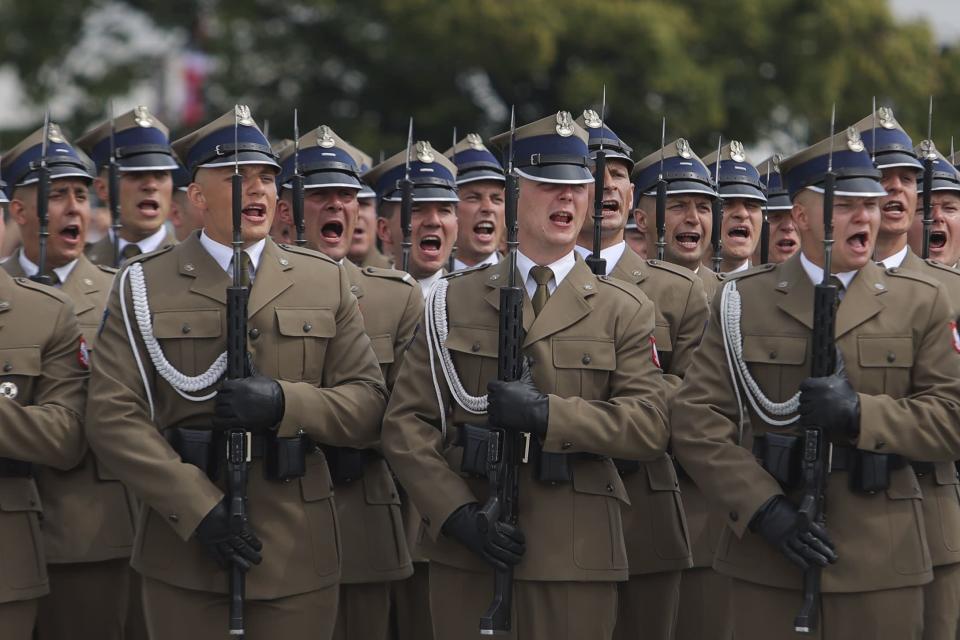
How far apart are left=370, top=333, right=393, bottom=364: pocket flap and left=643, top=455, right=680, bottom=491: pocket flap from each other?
1.28 meters

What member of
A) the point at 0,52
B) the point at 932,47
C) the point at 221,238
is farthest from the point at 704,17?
the point at 221,238

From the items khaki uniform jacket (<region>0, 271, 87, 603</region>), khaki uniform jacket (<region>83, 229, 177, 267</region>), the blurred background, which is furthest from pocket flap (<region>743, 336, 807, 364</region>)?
the blurred background

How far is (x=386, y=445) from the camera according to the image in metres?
6.65

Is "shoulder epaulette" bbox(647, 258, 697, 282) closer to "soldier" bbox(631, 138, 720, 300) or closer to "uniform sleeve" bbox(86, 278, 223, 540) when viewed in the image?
"soldier" bbox(631, 138, 720, 300)

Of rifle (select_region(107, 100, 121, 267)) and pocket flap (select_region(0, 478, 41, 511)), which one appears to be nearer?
pocket flap (select_region(0, 478, 41, 511))

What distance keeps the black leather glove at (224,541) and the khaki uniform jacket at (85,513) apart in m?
1.33

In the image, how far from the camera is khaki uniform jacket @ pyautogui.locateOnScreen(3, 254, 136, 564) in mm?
7383

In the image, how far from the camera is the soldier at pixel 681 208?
928 centimetres

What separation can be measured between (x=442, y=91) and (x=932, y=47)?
8102mm

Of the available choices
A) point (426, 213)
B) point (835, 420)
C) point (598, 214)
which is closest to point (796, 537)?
point (835, 420)

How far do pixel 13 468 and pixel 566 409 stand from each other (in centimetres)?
223

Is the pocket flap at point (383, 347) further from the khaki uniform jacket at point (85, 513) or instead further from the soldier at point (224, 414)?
the khaki uniform jacket at point (85, 513)

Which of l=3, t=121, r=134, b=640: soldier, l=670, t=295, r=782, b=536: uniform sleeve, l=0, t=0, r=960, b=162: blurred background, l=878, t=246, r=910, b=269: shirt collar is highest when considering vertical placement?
l=0, t=0, r=960, b=162: blurred background

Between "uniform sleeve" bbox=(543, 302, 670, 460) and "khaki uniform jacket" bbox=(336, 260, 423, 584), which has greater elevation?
"uniform sleeve" bbox=(543, 302, 670, 460)
